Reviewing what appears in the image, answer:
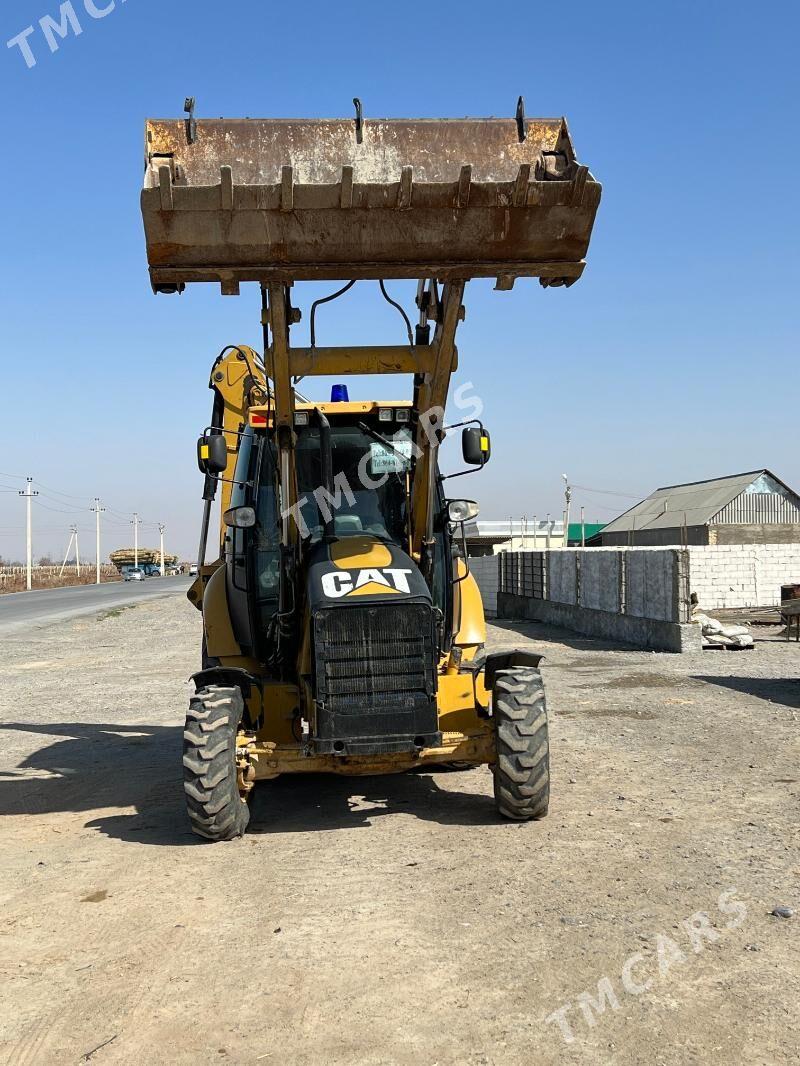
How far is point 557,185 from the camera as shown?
5633mm

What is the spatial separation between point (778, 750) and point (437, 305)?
5.16 meters

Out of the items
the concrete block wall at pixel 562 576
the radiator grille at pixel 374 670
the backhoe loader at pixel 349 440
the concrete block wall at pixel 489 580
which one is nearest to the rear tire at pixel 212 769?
the backhoe loader at pixel 349 440

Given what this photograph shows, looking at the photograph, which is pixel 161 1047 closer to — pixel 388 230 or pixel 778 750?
pixel 388 230

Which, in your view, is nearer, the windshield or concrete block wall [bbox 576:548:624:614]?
the windshield

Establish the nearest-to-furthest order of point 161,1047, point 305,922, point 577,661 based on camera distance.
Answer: point 161,1047, point 305,922, point 577,661

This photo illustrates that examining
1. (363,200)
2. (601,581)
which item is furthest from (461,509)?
(601,581)

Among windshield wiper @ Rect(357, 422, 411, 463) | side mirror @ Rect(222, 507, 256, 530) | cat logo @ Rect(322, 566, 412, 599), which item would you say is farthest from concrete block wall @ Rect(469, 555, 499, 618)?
cat logo @ Rect(322, 566, 412, 599)

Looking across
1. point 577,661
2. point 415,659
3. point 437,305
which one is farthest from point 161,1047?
point 577,661

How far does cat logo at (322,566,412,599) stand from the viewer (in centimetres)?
618

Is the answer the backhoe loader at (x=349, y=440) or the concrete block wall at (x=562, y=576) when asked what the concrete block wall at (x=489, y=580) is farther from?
the backhoe loader at (x=349, y=440)

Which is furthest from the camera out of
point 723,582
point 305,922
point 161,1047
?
point 723,582

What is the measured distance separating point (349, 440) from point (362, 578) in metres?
1.47

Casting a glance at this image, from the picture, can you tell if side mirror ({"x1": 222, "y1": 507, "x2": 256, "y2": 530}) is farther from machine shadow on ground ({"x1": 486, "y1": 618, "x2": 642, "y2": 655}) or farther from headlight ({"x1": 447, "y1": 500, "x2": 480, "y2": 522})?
machine shadow on ground ({"x1": 486, "y1": 618, "x2": 642, "y2": 655})

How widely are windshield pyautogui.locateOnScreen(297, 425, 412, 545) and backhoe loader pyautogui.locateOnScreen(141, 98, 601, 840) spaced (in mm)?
15
